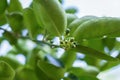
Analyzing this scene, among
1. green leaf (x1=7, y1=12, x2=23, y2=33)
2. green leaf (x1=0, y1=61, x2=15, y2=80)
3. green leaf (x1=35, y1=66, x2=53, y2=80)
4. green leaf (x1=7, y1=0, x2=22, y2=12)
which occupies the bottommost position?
green leaf (x1=0, y1=61, x2=15, y2=80)

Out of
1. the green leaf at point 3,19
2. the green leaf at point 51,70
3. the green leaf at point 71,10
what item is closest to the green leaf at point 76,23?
the green leaf at point 51,70

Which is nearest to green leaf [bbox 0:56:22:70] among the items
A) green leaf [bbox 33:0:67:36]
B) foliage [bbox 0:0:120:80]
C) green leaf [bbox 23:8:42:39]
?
foliage [bbox 0:0:120:80]

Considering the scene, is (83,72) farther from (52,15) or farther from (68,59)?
(52,15)

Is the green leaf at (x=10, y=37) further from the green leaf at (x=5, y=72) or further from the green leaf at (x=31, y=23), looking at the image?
the green leaf at (x=5, y=72)

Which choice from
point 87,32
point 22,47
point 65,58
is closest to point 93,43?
point 65,58

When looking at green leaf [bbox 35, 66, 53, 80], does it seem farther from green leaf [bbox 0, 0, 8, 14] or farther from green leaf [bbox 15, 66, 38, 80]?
green leaf [bbox 0, 0, 8, 14]

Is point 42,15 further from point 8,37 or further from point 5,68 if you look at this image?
point 8,37
